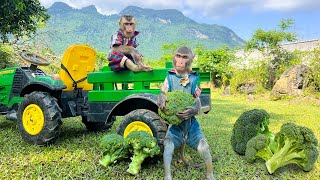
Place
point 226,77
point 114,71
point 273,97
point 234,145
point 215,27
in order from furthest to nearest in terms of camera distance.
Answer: point 215,27 < point 226,77 < point 273,97 < point 234,145 < point 114,71

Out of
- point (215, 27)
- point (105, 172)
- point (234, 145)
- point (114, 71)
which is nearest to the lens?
point (105, 172)

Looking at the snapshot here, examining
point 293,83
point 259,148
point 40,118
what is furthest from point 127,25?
point 293,83

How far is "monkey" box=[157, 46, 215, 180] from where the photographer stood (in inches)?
137

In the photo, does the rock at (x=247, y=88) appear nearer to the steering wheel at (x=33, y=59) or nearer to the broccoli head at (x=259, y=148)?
the steering wheel at (x=33, y=59)

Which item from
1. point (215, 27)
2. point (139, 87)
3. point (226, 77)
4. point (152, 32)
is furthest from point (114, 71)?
point (215, 27)

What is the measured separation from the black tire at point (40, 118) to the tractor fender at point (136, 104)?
0.83 meters

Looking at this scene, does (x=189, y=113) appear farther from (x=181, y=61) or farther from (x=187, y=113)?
(x=181, y=61)

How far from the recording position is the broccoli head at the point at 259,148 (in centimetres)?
418

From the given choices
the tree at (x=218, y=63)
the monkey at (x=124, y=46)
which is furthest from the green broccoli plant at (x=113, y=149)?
the tree at (x=218, y=63)

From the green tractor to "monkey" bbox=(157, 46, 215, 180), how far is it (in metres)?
0.34

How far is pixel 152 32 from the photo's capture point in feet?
492

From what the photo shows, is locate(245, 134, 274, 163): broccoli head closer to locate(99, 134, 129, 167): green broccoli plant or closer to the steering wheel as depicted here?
locate(99, 134, 129, 167): green broccoli plant

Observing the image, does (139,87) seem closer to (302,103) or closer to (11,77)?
(11,77)

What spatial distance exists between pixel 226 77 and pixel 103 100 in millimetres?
17287
